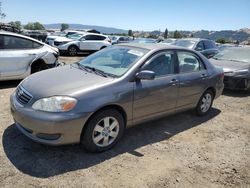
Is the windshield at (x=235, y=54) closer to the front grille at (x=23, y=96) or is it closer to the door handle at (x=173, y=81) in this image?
the door handle at (x=173, y=81)

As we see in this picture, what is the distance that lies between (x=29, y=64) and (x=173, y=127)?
433cm

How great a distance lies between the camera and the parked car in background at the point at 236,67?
27.2 feet

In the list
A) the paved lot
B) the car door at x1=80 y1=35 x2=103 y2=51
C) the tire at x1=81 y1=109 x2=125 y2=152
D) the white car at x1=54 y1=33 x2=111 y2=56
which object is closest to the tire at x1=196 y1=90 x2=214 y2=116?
the paved lot

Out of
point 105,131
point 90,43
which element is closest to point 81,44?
point 90,43

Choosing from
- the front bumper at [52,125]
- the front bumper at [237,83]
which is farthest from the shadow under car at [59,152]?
the front bumper at [237,83]

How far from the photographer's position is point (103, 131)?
399 cm

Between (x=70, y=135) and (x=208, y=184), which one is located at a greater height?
(x=70, y=135)

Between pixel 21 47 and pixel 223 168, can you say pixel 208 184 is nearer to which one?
pixel 223 168

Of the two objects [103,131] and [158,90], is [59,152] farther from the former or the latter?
[158,90]

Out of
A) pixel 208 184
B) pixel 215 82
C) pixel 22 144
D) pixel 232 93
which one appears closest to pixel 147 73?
pixel 208 184

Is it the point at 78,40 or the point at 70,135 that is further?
the point at 78,40

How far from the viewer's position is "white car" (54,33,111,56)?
54.9ft

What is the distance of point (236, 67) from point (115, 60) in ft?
17.2

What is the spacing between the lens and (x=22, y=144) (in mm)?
4129
